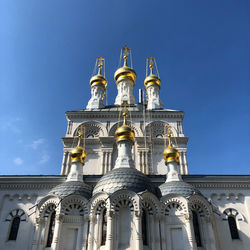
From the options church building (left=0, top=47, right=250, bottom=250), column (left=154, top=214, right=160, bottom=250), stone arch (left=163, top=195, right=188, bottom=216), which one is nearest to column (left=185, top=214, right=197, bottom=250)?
church building (left=0, top=47, right=250, bottom=250)

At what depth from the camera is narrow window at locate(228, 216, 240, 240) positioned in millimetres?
13797

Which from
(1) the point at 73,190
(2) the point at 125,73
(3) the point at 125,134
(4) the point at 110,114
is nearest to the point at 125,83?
(2) the point at 125,73

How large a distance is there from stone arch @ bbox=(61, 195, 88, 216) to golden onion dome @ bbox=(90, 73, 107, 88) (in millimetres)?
14191

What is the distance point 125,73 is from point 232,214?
49.8ft

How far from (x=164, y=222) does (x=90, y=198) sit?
3568 millimetres

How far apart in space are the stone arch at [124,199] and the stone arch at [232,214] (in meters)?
5.32

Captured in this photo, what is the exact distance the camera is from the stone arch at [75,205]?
12.6 m

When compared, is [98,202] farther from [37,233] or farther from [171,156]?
[171,156]

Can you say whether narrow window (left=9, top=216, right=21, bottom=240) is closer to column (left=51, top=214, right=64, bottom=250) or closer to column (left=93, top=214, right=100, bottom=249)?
column (left=51, top=214, right=64, bottom=250)

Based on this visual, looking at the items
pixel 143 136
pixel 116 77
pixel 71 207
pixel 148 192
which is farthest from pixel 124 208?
pixel 116 77

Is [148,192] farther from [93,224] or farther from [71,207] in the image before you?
[71,207]

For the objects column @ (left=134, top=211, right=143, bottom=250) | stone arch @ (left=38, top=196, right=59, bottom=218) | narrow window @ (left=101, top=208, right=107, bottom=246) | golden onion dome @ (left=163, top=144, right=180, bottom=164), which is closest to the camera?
column @ (left=134, top=211, right=143, bottom=250)

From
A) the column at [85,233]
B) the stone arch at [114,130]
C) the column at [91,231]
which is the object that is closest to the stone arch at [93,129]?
the stone arch at [114,130]

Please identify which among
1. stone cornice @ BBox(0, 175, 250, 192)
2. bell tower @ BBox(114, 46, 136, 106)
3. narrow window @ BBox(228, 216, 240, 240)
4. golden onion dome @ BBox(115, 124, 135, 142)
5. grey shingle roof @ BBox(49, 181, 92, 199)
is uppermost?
bell tower @ BBox(114, 46, 136, 106)
